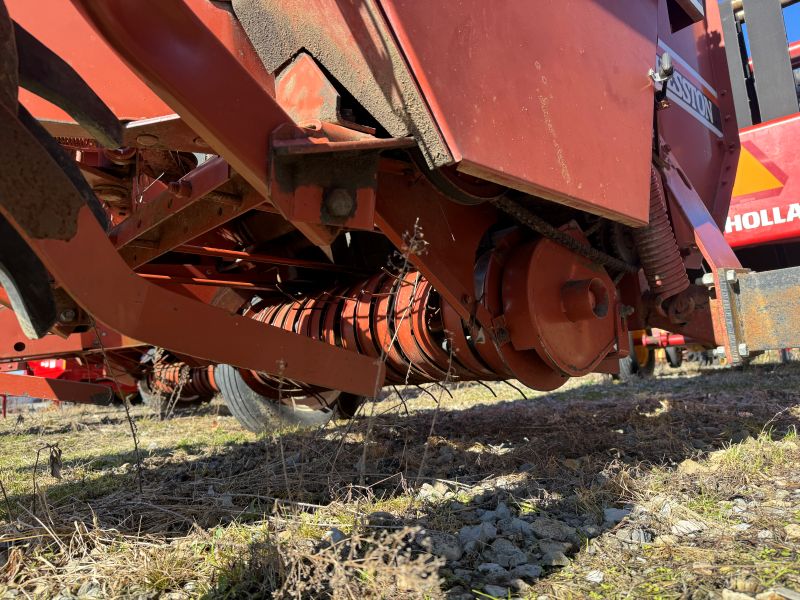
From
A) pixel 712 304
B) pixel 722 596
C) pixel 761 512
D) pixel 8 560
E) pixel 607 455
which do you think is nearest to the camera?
pixel 722 596

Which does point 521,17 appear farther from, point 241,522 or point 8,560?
point 8,560

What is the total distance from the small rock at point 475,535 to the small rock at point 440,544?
0.06ft

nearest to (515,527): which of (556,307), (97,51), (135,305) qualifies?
(556,307)

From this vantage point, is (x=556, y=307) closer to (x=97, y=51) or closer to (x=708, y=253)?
(x=708, y=253)

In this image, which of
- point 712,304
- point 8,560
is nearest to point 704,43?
→ point 712,304

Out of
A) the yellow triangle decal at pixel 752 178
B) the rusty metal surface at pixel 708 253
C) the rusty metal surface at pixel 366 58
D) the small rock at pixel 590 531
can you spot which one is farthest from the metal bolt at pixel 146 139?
the yellow triangle decal at pixel 752 178

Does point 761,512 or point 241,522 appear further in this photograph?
point 241,522

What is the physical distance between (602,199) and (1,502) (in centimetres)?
248

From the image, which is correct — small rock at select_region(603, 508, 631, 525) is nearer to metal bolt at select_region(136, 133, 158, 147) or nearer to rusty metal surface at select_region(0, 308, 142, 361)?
metal bolt at select_region(136, 133, 158, 147)

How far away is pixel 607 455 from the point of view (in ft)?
7.99

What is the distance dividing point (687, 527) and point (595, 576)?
1.36ft

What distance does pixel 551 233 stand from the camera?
87.3 inches

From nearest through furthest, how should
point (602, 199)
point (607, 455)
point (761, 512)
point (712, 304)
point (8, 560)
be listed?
1. point (8, 560)
2. point (761, 512)
3. point (602, 199)
4. point (607, 455)
5. point (712, 304)

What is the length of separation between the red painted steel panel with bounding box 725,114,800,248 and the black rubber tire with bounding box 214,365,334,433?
387 cm
